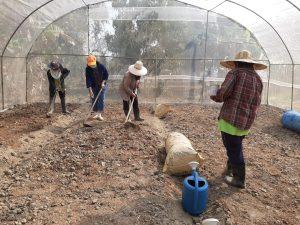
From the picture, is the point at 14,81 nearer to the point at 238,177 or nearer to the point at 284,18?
the point at 238,177

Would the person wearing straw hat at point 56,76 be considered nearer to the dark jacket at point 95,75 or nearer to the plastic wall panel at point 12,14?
the dark jacket at point 95,75

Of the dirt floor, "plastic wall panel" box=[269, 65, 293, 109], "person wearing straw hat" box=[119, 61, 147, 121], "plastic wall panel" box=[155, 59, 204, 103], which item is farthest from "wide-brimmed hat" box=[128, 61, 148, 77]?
"plastic wall panel" box=[269, 65, 293, 109]

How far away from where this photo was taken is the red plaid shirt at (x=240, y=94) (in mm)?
4340

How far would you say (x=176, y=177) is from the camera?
484 cm

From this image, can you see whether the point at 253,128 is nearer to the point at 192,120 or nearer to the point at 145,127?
the point at 192,120

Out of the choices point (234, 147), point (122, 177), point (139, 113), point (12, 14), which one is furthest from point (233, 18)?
point (122, 177)

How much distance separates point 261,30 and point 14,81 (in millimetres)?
8063

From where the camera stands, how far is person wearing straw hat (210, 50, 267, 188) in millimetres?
4344

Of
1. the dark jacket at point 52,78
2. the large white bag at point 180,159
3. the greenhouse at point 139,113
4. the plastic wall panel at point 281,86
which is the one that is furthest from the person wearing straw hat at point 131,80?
the plastic wall panel at point 281,86

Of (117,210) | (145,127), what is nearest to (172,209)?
(117,210)

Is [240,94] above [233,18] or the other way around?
the other way around

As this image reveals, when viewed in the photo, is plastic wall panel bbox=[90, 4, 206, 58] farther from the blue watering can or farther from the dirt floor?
the blue watering can

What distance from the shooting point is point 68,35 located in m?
11.8

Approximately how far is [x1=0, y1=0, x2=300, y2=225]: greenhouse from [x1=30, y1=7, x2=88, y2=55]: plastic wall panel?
0.11 feet
